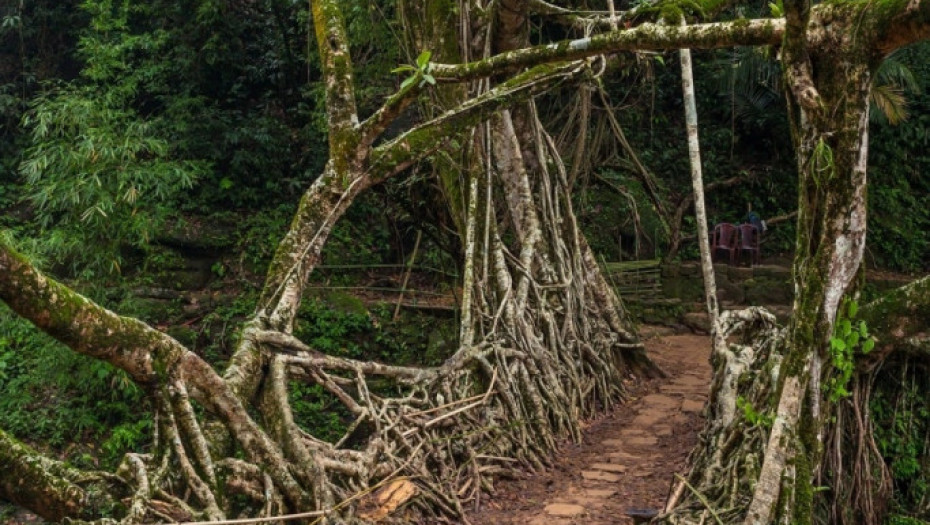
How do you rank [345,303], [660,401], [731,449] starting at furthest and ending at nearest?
[345,303]
[660,401]
[731,449]

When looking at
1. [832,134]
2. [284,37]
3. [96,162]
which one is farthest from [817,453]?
[284,37]

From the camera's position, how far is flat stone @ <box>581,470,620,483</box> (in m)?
5.27

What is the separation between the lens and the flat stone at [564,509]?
472 cm

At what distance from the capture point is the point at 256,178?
1151 centimetres

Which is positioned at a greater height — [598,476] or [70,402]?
[70,402]

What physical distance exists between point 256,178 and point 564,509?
7.80 m

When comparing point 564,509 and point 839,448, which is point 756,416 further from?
point 564,509

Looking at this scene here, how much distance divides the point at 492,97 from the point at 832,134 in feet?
7.50

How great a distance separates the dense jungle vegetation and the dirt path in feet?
7.34

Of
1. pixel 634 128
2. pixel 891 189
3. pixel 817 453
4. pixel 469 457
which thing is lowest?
pixel 469 457

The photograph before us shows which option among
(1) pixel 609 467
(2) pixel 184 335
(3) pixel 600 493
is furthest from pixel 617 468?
(2) pixel 184 335

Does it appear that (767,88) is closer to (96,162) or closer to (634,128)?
(634,128)

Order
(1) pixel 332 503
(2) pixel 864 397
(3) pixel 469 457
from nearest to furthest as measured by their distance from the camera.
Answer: (1) pixel 332 503 → (2) pixel 864 397 → (3) pixel 469 457

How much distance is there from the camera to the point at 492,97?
5285 millimetres
